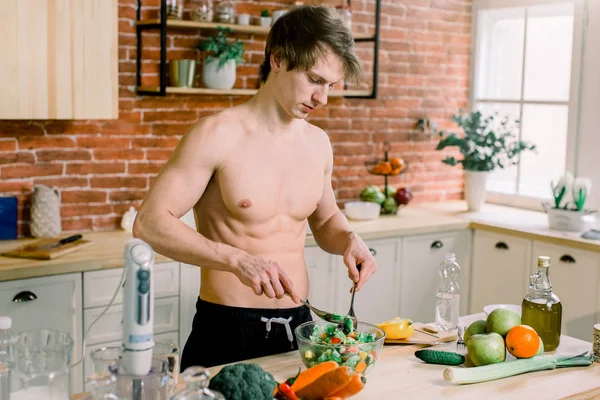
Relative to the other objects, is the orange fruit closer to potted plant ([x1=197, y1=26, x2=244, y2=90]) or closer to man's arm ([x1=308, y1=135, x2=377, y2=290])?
man's arm ([x1=308, y1=135, x2=377, y2=290])

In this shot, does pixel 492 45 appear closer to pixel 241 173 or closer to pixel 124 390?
pixel 241 173

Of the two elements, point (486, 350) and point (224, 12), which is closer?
point (486, 350)

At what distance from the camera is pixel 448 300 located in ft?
8.17

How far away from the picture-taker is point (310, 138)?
2668mm

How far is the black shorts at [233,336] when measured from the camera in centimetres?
244

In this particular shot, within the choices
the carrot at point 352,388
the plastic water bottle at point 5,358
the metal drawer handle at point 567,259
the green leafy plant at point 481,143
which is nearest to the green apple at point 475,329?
the carrot at point 352,388

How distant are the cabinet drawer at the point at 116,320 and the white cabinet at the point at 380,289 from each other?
0.92 meters

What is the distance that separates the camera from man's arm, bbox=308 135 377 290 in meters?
2.43

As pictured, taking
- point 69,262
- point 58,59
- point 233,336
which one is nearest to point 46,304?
point 69,262

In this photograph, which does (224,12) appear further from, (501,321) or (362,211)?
(501,321)

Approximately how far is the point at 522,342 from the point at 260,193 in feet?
2.95

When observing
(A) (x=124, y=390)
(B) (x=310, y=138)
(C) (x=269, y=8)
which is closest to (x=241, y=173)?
(B) (x=310, y=138)

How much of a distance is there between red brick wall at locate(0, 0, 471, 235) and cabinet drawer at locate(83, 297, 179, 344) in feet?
2.12

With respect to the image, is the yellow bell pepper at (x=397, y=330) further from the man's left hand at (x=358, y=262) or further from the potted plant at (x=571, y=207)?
the potted plant at (x=571, y=207)
